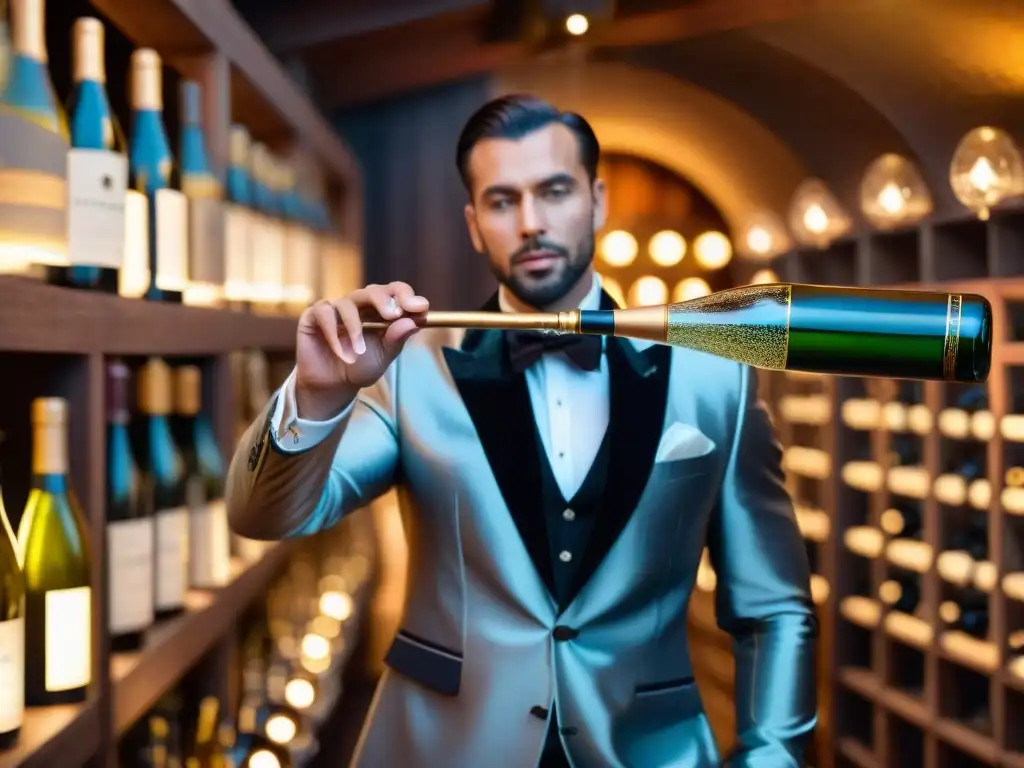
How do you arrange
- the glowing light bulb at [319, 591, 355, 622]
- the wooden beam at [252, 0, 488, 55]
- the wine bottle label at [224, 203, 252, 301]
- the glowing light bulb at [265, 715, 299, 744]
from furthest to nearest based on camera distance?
the glowing light bulb at [319, 591, 355, 622]
the wooden beam at [252, 0, 488, 55]
the glowing light bulb at [265, 715, 299, 744]
the wine bottle label at [224, 203, 252, 301]

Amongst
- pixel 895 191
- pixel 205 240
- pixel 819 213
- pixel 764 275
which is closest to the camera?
pixel 205 240

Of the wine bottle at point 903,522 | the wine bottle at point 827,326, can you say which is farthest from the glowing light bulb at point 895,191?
the wine bottle at point 827,326

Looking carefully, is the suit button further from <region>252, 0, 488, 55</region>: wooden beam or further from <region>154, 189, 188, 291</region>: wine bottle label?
<region>252, 0, 488, 55</region>: wooden beam

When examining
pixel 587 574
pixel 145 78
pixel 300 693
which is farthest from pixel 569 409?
pixel 300 693

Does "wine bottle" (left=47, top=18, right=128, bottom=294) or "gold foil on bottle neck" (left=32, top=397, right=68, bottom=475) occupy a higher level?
"wine bottle" (left=47, top=18, right=128, bottom=294)

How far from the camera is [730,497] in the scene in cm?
105

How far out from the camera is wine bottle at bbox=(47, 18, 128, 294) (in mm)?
991

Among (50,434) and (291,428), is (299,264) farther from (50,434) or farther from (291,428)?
(291,428)

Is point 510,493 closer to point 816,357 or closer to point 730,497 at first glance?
point 730,497

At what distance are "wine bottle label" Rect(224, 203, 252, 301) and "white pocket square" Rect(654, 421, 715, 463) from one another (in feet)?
2.40

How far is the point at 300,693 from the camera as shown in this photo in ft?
Result: 5.95

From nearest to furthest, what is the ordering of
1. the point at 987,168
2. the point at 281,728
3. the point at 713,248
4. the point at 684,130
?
1. the point at 281,728
2. the point at 987,168
3. the point at 684,130
4. the point at 713,248

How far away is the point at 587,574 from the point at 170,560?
549 millimetres

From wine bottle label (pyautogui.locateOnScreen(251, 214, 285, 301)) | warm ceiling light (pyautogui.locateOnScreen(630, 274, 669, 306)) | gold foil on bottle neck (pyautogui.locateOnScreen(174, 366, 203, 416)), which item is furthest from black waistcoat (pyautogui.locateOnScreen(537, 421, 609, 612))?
warm ceiling light (pyautogui.locateOnScreen(630, 274, 669, 306))
